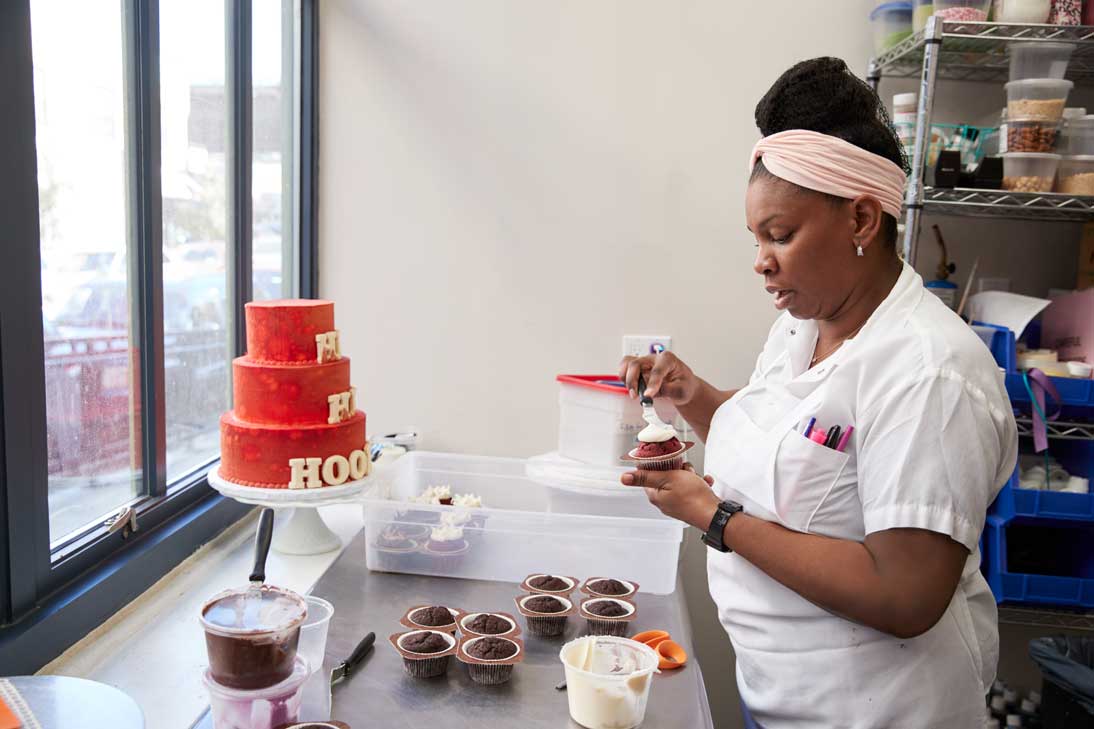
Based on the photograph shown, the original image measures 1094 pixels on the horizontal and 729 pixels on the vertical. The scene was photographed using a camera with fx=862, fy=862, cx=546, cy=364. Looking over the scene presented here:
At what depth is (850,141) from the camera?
50.5 inches

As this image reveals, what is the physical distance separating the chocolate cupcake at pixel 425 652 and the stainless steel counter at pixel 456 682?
2cm

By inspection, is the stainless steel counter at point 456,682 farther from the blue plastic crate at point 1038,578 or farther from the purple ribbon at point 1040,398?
the purple ribbon at point 1040,398

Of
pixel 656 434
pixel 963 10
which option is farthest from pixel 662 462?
pixel 963 10

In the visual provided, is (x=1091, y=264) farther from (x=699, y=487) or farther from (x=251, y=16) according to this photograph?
(x=251, y=16)

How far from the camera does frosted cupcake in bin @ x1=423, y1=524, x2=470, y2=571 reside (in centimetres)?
181

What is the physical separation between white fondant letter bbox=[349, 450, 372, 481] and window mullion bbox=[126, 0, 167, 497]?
43 centimetres

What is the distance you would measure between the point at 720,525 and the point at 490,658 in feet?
1.36

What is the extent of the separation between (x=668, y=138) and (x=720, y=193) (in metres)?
0.22

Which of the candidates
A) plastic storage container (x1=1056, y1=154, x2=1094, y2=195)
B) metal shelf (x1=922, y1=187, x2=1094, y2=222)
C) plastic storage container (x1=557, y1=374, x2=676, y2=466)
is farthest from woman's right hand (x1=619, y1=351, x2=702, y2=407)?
plastic storage container (x1=1056, y1=154, x2=1094, y2=195)

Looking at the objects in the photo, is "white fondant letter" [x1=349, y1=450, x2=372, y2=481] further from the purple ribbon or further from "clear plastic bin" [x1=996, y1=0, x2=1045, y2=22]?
"clear plastic bin" [x1=996, y1=0, x2=1045, y2=22]

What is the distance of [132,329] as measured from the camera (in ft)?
5.80

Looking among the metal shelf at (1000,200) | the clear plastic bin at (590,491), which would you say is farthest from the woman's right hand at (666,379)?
the metal shelf at (1000,200)

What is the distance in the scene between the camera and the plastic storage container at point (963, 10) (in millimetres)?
2090

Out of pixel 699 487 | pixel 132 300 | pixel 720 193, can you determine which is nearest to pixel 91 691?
pixel 699 487
